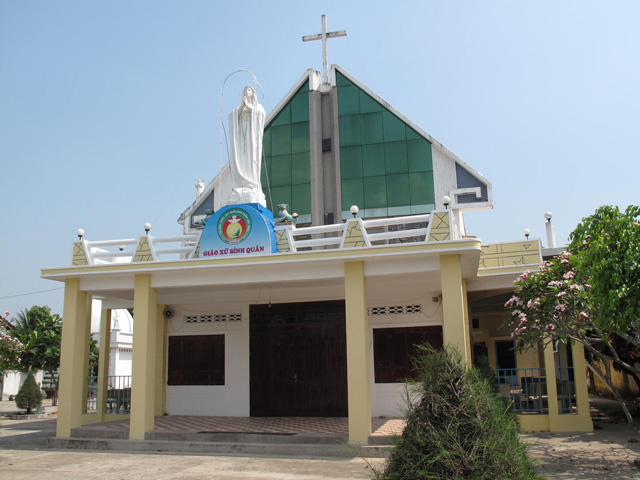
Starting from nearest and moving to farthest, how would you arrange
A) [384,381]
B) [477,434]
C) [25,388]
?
[477,434], [384,381], [25,388]

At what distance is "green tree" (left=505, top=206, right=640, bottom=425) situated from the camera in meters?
7.14

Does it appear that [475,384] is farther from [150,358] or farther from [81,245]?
[81,245]

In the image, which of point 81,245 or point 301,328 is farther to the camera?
point 301,328

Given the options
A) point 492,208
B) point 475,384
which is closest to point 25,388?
point 492,208

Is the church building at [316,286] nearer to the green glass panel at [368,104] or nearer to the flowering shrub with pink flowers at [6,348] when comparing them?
the green glass panel at [368,104]

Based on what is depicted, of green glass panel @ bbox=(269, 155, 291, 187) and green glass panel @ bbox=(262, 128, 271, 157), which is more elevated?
green glass panel @ bbox=(262, 128, 271, 157)

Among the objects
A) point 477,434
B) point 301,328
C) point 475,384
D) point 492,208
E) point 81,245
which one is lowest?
point 477,434

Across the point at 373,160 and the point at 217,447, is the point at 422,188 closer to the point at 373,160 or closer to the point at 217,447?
the point at 373,160

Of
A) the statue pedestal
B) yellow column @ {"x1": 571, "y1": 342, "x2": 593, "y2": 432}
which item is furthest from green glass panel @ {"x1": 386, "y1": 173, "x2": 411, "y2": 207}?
yellow column @ {"x1": 571, "y1": 342, "x2": 593, "y2": 432}

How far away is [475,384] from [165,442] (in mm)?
7249

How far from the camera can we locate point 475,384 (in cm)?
507

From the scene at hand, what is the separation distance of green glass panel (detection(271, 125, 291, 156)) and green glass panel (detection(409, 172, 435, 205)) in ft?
12.4

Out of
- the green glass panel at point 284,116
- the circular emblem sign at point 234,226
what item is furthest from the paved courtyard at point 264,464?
the green glass panel at point 284,116

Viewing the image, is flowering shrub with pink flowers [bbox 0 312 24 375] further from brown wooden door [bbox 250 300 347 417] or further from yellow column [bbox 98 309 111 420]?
brown wooden door [bbox 250 300 347 417]
